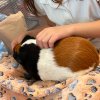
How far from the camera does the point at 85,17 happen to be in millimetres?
1015

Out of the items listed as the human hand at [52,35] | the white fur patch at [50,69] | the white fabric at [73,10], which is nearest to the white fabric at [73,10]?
the white fabric at [73,10]

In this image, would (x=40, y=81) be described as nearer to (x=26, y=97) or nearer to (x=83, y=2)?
(x=26, y=97)

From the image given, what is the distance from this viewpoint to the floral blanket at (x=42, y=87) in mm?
737

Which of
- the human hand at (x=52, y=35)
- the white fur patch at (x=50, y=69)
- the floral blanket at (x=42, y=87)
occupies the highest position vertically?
the human hand at (x=52, y=35)

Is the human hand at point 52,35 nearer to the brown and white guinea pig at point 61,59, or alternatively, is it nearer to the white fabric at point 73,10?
the brown and white guinea pig at point 61,59

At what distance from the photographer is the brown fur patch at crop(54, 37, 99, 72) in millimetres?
775

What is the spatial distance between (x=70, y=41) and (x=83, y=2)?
23cm

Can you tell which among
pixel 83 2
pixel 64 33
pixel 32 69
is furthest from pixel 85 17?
pixel 32 69

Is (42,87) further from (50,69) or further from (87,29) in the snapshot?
(87,29)

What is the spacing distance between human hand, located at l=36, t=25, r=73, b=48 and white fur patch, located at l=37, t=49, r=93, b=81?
23 millimetres

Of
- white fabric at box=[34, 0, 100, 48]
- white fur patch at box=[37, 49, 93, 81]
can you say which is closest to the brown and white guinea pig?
white fur patch at box=[37, 49, 93, 81]

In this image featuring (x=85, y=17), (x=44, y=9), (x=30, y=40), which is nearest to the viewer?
(x=30, y=40)

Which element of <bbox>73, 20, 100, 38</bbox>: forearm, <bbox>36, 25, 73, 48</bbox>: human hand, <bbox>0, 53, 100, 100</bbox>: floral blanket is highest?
<bbox>36, 25, 73, 48</bbox>: human hand

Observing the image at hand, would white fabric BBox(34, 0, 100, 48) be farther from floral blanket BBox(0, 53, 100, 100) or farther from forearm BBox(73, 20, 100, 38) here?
floral blanket BBox(0, 53, 100, 100)
